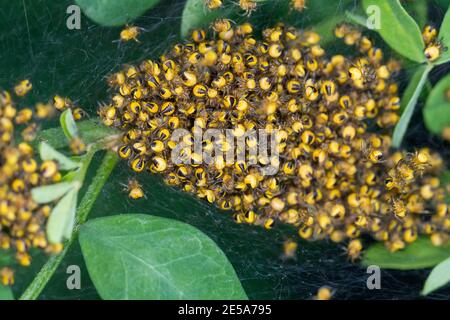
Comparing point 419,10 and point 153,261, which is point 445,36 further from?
point 153,261

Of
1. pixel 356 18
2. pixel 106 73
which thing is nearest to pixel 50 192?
pixel 106 73

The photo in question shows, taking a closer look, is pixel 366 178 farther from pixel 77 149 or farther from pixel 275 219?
pixel 77 149

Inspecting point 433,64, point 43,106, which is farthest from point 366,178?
point 43,106

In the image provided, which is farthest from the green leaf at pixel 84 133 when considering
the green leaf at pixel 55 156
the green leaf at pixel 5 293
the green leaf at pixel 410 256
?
the green leaf at pixel 410 256

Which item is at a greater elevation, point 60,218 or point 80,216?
point 60,218

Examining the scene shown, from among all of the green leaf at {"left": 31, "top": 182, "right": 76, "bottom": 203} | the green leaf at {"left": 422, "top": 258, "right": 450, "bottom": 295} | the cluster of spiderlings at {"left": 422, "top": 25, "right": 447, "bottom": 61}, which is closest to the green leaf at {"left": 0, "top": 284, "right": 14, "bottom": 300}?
the green leaf at {"left": 31, "top": 182, "right": 76, "bottom": 203}

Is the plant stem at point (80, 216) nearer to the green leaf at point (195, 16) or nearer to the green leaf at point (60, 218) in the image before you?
Answer: the green leaf at point (60, 218)

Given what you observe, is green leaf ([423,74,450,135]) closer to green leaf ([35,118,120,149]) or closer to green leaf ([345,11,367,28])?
green leaf ([345,11,367,28])
